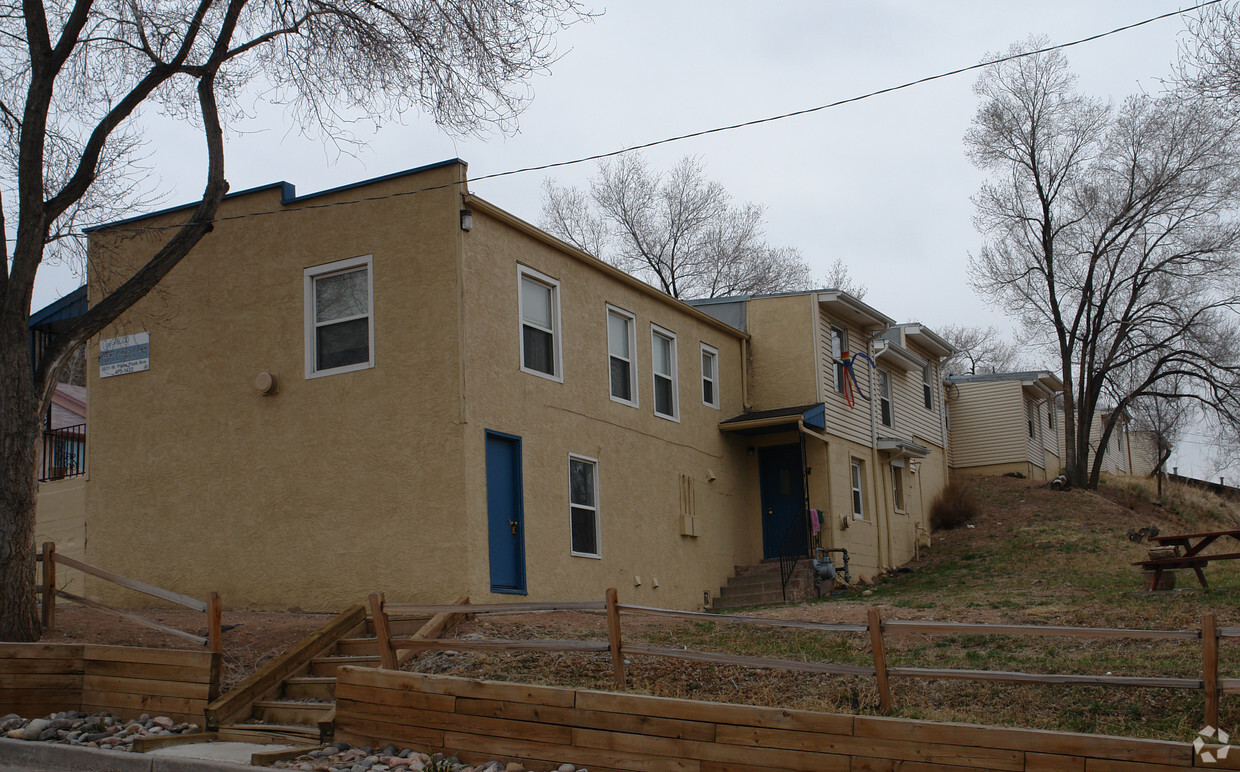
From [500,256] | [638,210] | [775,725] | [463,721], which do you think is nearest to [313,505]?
[500,256]

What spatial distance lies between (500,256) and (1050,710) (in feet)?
27.4

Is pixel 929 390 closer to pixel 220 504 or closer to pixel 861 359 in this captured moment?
pixel 861 359

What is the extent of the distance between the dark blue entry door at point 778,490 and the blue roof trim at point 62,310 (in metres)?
11.8

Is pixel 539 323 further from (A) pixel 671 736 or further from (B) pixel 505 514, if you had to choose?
(A) pixel 671 736

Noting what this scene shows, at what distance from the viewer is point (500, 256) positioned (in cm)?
1381

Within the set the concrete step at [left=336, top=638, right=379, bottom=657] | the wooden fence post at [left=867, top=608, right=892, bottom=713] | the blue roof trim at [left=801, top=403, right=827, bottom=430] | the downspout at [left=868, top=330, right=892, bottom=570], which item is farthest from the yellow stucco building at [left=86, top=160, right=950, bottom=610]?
the downspout at [left=868, top=330, right=892, bottom=570]

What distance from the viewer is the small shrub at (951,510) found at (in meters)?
27.1

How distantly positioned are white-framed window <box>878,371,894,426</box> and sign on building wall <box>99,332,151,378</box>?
15.4 m

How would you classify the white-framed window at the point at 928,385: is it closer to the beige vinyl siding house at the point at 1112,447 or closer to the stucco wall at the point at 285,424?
the beige vinyl siding house at the point at 1112,447

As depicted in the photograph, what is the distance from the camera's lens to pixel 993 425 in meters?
33.2

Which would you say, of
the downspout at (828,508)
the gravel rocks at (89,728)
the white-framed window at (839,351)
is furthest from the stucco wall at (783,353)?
the gravel rocks at (89,728)

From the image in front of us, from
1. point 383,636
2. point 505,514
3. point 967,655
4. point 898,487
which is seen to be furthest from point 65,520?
point 898,487

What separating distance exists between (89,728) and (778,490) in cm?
1409

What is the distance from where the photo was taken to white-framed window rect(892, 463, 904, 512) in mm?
24531
